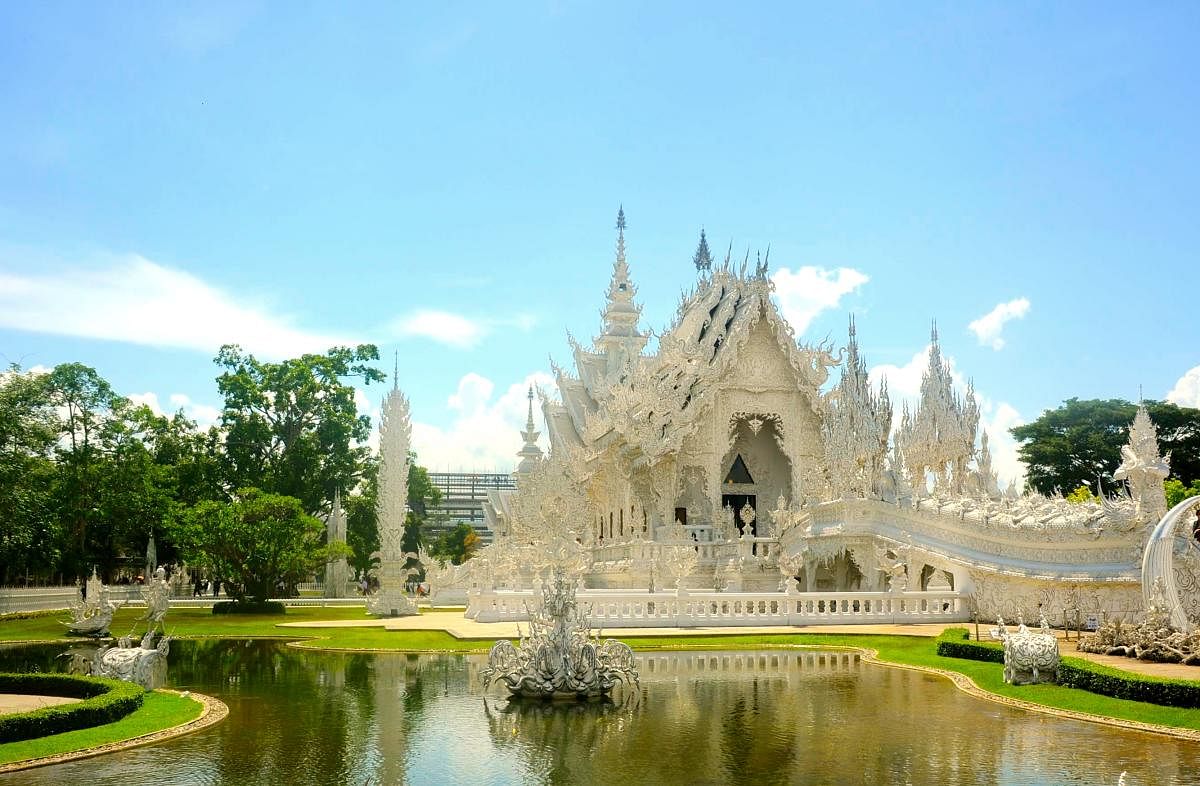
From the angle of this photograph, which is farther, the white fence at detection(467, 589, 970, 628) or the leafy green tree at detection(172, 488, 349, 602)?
the leafy green tree at detection(172, 488, 349, 602)

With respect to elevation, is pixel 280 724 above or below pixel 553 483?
below

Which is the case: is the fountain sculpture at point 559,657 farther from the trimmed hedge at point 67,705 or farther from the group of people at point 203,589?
the group of people at point 203,589

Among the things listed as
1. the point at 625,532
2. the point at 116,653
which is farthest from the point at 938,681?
the point at 625,532

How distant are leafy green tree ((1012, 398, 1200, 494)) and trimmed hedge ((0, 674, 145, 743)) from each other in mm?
41174

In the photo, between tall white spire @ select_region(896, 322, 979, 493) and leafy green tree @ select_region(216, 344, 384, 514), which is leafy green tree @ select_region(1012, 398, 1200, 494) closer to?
tall white spire @ select_region(896, 322, 979, 493)

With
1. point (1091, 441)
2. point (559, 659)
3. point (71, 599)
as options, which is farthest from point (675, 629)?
point (1091, 441)

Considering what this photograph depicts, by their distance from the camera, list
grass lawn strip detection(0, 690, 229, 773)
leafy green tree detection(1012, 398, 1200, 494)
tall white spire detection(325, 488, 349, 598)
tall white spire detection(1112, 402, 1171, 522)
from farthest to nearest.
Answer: leafy green tree detection(1012, 398, 1200, 494) → tall white spire detection(325, 488, 349, 598) → tall white spire detection(1112, 402, 1171, 522) → grass lawn strip detection(0, 690, 229, 773)

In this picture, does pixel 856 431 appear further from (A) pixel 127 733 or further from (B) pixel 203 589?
(B) pixel 203 589

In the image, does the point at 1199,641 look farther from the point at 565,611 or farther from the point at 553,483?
the point at 553,483

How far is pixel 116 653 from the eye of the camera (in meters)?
11.9

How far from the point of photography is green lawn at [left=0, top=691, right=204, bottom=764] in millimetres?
8445

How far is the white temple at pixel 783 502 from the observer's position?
1902 cm

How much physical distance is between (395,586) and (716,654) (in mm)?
12332

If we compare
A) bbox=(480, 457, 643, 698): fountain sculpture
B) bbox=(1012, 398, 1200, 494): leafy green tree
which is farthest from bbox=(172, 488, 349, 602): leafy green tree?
bbox=(1012, 398, 1200, 494): leafy green tree
